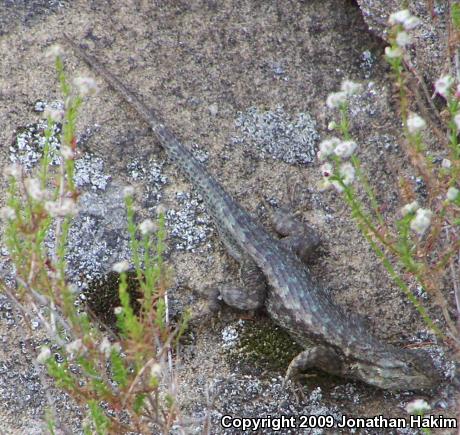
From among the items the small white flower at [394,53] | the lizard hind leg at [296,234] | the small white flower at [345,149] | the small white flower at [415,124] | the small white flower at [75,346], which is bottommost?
the small white flower at [75,346]

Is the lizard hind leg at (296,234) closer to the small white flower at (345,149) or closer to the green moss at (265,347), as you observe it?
the green moss at (265,347)

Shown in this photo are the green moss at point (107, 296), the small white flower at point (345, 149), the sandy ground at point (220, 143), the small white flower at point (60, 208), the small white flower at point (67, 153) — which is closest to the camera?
the small white flower at point (60, 208)

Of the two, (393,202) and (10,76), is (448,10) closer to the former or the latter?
(393,202)

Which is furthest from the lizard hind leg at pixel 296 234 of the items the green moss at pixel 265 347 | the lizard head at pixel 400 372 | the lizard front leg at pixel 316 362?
the lizard head at pixel 400 372

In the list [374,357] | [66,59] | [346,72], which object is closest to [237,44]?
[346,72]

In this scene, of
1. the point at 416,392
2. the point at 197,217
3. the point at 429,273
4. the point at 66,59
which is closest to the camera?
the point at 429,273

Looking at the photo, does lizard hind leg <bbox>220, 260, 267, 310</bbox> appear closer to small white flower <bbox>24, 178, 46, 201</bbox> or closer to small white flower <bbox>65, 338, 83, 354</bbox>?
small white flower <bbox>65, 338, 83, 354</bbox>
